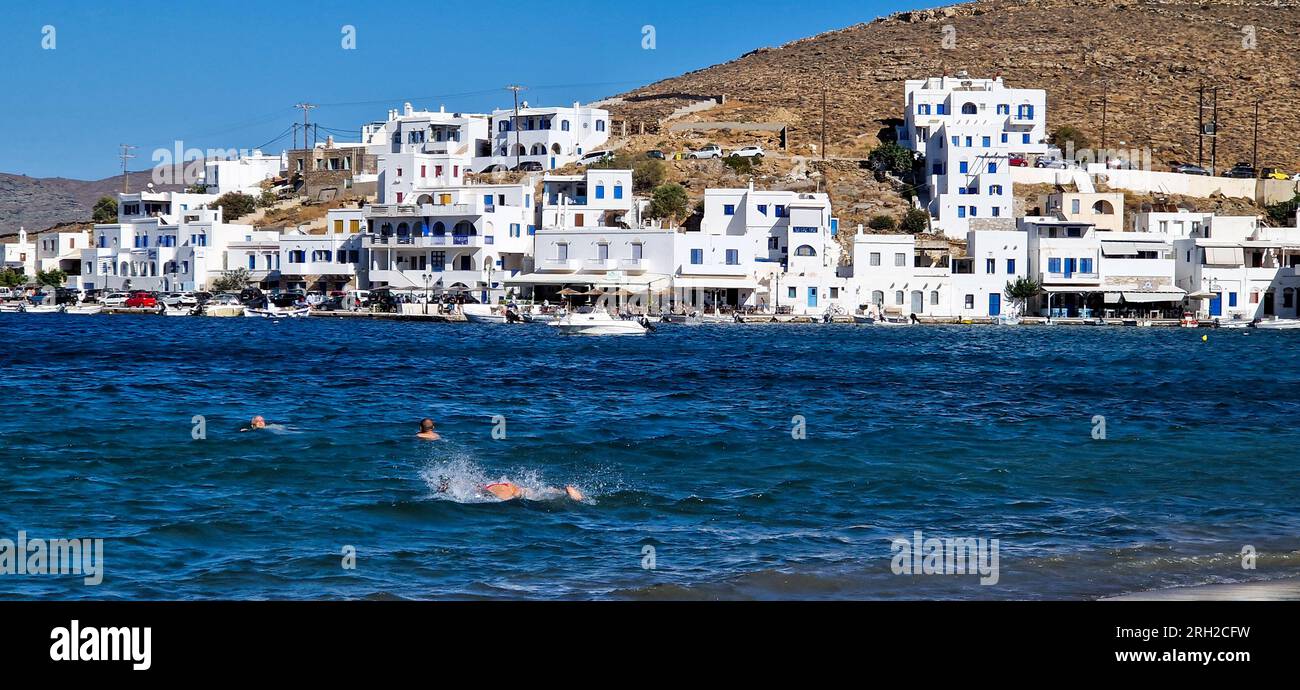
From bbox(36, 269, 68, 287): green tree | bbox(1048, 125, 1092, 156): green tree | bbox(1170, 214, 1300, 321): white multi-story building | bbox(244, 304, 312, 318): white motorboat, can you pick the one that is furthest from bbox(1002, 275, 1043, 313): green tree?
bbox(36, 269, 68, 287): green tree

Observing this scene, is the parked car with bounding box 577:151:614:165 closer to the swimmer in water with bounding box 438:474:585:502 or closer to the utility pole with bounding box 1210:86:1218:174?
the utility pole with bounding box 1210:86:1218:174

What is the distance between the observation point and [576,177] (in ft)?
266

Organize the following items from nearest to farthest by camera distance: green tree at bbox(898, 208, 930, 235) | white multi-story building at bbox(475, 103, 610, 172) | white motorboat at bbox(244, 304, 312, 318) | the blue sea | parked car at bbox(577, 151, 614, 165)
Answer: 1. the blue sea
2. white motorboat at bbox(244, 304, 312, 318)
3. green tree at bbox(898, 208, 930, 235)
4. parked car at bbox(577, 151, 614, 165)
5. white multi-story building at bbox(475, 103, 610, 172)

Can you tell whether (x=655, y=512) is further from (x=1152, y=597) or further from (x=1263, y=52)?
(x=1263, y=52)

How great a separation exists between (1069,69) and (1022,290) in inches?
2443

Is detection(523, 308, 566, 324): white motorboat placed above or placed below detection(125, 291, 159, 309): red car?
below

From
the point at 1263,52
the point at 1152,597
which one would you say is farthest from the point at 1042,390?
the point at 1263,52

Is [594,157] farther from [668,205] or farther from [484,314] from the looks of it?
[484,314]

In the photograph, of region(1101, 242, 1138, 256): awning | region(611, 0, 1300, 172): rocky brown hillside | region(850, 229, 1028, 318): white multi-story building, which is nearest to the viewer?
region(850, 229, 1028, 318): white multi-story building

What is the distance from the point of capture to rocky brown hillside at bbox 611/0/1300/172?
105 meters

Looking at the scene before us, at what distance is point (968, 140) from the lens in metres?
82.5

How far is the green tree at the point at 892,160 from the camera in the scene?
8806 cm

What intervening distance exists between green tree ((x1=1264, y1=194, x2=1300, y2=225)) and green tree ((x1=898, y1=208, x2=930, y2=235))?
2082cm

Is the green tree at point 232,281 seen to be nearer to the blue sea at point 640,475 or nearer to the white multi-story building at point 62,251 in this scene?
the white multi-story building at point 62,251
